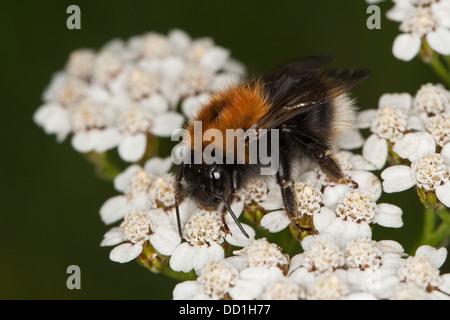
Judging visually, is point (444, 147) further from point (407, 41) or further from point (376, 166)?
point (407, 41)

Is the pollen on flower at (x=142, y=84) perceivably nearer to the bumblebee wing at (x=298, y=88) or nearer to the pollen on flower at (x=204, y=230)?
the bumblebee wing at (x=298, y=88)

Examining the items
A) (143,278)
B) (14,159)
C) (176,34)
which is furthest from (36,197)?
(176,34)

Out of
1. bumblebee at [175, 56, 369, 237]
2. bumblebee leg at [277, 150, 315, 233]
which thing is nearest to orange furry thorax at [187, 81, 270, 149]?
bumblebee at [175, 56, 369, 237]

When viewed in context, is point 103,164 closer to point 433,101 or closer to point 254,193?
point 254,193

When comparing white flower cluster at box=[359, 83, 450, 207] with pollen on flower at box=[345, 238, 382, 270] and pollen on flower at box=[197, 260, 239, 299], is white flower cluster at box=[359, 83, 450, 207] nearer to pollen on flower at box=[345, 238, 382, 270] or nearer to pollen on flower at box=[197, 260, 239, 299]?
pollen on flower at box=[345, 238, 382, 270]

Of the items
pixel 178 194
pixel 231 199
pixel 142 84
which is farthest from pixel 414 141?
pixel 142 84

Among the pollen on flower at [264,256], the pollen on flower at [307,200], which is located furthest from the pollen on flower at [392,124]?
the pollen on flower at [264,256]
